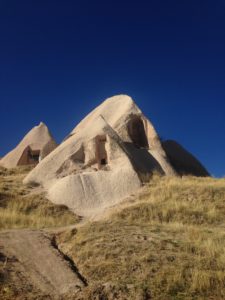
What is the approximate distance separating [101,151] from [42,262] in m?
15.5

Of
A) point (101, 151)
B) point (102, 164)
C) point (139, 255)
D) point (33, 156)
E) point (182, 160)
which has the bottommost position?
point (139, 255)

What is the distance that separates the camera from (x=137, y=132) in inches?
1228

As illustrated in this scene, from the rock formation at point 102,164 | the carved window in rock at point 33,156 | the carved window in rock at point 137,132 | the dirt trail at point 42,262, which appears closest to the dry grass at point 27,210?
the rock formation at point 102,164

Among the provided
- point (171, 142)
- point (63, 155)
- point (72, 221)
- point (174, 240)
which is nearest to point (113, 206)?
point (72, 221)

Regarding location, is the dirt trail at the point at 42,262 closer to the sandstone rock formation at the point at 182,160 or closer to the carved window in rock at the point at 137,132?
the carved window in rock at the point at 137,132

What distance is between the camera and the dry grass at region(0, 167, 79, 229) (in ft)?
58.1

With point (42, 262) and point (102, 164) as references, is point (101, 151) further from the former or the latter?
point (42, 262)

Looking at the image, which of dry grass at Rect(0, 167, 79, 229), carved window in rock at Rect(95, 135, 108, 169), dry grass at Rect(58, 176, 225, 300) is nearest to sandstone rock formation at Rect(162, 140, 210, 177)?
carved window in rock at Rect(95, 135, 108, 169)

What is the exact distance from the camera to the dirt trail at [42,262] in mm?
9914

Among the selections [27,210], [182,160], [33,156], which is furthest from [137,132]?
[27,210]

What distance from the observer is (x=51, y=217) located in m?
19.8

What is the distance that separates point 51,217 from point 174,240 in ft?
27.2

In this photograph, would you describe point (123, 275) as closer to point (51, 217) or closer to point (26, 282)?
point (26, 282)

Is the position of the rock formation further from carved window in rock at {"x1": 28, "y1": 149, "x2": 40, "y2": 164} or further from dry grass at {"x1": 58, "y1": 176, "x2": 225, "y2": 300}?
carved window in rock at {"x1": 28, "y1": 149, "x2": 40, "y2": 164}
